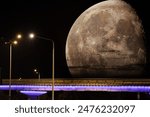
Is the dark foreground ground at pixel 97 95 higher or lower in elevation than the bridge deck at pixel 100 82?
lower

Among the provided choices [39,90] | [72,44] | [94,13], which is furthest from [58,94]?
[94,13]

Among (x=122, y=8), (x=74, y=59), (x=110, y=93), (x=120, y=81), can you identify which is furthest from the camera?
(x=122, y=8)

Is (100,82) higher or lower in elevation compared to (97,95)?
higher

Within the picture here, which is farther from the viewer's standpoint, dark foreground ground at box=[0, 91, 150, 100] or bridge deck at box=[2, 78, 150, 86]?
dark foreground ground at box=[0, 91, 150, 100]

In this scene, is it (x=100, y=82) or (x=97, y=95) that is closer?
(x=100, y=82)

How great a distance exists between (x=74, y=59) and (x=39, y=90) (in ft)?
24.9

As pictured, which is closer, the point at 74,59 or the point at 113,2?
the point at 74,59

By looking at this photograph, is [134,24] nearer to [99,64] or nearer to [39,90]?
[99,64]

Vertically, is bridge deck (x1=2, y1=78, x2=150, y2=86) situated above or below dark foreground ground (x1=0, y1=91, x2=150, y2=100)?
above

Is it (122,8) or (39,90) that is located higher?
(122,8)

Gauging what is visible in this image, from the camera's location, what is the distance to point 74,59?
222 feet

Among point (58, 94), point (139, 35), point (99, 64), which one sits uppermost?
point (139, 35)

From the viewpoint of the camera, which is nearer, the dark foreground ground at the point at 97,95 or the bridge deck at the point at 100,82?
the bridge deck at the point at 100,82

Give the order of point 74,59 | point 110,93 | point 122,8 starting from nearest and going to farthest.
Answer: point 110,93 < point 74,59 < point 122,8
